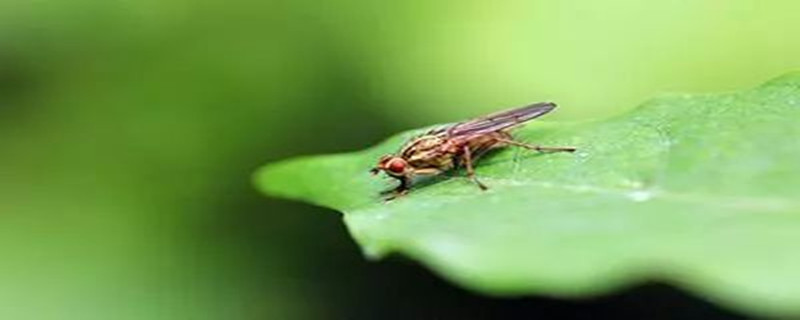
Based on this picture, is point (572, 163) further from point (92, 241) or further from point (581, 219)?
point (92, 241)

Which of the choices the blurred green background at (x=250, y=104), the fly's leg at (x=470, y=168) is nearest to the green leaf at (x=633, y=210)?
the fly's leg at (x=470, y=168)

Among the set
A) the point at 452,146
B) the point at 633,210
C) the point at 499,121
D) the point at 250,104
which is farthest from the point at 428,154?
the point at 250,104

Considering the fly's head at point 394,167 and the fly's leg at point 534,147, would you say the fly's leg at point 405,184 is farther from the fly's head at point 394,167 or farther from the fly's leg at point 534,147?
the fly's leg at point 534,147

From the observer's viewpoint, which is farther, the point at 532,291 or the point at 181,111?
the point at 181,111

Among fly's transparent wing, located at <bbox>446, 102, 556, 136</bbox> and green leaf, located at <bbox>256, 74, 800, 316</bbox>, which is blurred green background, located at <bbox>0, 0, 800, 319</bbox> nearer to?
fly's transparent wing, located at <bbox>446, 102, 556, 136</bbox>

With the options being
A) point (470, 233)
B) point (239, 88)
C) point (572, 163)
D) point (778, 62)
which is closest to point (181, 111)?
point (239, 88)

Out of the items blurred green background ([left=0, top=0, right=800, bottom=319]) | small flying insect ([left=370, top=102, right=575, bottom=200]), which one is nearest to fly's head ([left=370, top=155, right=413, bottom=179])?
small flying insect ([left=370, top=102, right=575, bottom=200])

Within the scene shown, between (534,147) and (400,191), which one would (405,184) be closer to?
(400,191)
